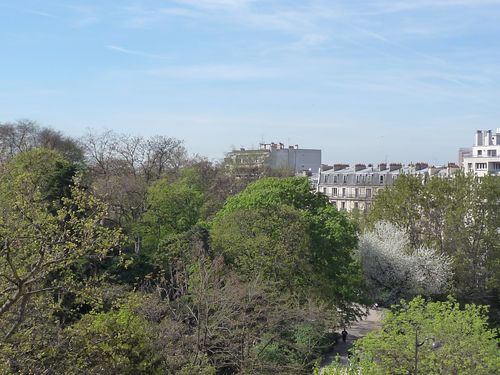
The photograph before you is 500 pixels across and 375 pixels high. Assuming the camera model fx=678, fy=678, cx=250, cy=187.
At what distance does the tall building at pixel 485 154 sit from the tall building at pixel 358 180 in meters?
2.57

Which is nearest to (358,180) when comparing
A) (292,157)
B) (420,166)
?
(420,166)

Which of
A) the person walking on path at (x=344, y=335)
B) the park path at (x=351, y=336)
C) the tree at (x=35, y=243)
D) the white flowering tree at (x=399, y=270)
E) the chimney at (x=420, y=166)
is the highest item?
the chimney at (x=420, y=166)

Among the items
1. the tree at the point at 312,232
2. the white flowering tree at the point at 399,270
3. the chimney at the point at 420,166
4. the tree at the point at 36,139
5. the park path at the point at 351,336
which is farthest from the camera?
the chimney at the point at 420,166

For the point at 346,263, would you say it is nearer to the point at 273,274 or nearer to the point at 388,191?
the point at 273,274

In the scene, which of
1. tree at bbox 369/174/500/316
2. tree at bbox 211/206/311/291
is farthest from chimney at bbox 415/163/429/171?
tree at bbox 211/206/311/291

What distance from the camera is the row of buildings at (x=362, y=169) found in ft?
222

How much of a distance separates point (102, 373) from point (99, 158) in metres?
42.0

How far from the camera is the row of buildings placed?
67.6 meters

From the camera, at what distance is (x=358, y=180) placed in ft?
262

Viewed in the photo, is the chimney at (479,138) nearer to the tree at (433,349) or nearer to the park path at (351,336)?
the park path at (351,336)

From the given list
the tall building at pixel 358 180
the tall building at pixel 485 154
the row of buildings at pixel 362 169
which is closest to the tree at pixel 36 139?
the row of buildings at pixel 362 169

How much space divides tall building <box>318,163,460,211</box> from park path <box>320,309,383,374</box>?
35.5m

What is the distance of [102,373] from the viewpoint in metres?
12.8

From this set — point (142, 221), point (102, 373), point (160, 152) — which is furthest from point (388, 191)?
point (102, 373)
